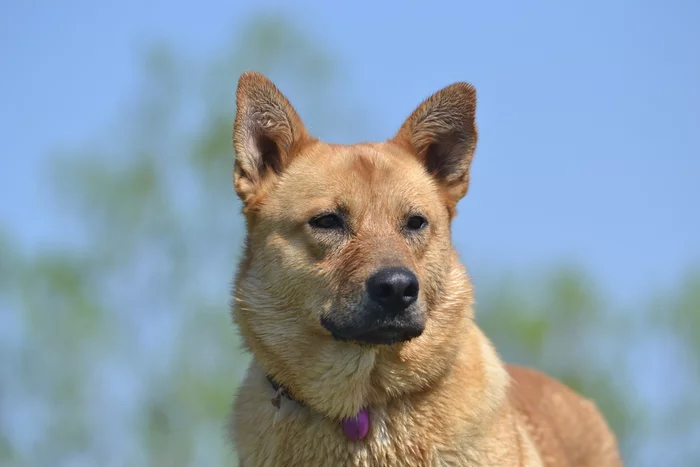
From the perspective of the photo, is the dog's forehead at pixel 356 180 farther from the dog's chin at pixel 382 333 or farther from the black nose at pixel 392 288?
the dog's chin at pixel 382 333

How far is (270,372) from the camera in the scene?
5141 mm

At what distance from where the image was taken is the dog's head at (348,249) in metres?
4.81

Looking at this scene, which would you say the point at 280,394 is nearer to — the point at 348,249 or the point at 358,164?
the point at 348,249

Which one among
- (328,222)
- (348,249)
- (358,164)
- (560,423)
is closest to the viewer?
(348,249)

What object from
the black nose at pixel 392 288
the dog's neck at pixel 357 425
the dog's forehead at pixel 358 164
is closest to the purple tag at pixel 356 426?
the dog's neck at pixel 357 425

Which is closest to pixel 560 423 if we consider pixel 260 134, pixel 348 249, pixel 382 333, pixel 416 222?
pixel 416 222

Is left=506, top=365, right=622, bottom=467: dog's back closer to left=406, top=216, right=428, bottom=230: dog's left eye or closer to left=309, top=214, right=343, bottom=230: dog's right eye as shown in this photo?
left=406, top=216, right=428, bottom=230: dog's left eye

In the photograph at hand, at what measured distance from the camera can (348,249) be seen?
498 centimetres

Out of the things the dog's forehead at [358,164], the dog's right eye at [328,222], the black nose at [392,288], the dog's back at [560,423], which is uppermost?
the dog's forehead at [358,164]

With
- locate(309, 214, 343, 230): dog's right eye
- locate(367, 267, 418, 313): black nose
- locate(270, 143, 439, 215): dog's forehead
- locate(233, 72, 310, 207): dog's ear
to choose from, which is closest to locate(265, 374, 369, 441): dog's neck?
locate(367, 267, 418, 313): black nose

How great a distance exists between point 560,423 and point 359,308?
2.34 meters

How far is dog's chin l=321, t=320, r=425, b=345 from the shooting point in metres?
4.73

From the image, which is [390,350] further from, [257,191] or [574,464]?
[574,464]

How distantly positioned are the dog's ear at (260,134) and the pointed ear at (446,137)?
2.09 ft
